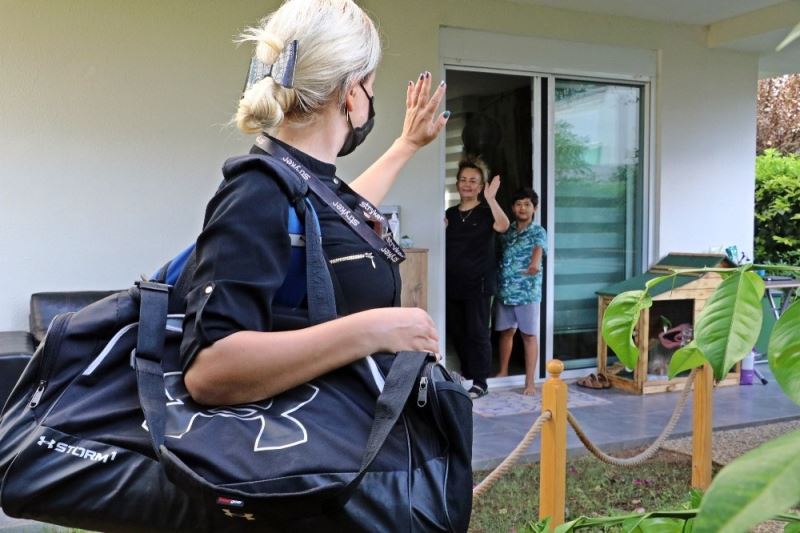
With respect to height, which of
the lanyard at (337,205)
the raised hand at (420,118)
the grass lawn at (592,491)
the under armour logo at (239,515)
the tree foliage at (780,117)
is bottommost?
the grass lawn at (592,491)

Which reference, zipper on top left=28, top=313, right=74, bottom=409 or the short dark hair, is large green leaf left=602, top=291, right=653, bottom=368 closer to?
zipper on top left=28, top=313, right=74, bottom=409

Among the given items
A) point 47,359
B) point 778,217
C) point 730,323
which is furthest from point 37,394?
point 778,217

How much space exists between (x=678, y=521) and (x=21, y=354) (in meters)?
4.17

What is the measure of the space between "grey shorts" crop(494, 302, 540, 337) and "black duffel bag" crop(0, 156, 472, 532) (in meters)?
5.53

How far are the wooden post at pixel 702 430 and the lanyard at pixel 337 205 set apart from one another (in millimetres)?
3176

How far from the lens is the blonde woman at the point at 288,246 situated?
1.14m

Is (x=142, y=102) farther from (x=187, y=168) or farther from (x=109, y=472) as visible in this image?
(x=109, y=472)

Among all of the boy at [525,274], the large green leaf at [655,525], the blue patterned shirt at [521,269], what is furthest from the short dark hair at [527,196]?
the large green leaf at [655,525]

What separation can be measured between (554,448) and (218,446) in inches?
88.8

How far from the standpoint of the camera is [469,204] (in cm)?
663

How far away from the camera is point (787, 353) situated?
0.66m

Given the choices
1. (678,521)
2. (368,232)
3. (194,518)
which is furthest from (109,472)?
(678,521)

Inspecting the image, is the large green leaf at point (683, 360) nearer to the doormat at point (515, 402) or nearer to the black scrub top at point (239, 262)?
the black scrub top at point (239, 262)

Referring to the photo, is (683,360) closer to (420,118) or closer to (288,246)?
(288,246)
